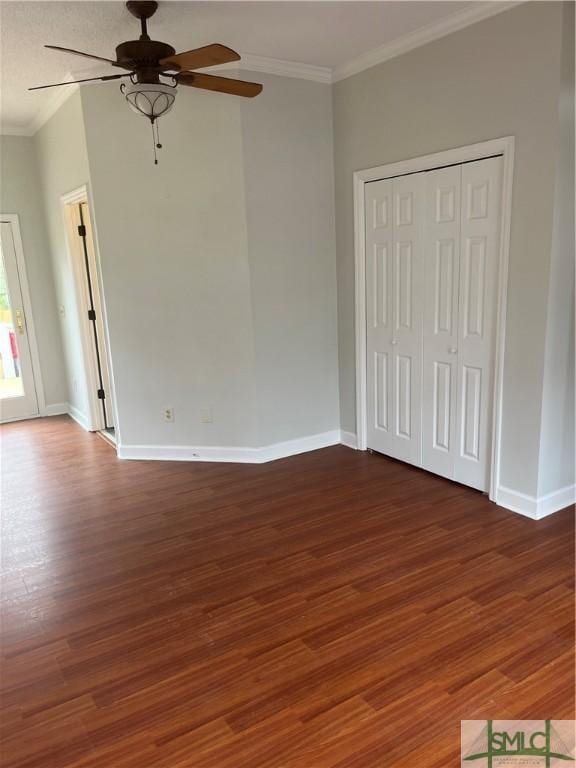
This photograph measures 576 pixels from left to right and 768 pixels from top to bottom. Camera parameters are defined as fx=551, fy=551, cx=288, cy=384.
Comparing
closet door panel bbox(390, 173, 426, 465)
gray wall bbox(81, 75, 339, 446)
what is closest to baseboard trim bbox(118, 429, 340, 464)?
gray wall bbox(81, 75, 339, 446)

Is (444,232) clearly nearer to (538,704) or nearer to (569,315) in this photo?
(569,315)

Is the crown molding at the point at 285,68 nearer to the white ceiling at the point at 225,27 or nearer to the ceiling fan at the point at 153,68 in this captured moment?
the white ceiling at the point at 225,27

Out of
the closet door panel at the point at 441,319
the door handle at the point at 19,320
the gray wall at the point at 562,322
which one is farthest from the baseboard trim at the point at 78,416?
the gray wall at the point at 562,322

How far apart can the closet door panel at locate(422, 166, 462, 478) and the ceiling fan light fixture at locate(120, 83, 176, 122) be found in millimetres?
A: 1665

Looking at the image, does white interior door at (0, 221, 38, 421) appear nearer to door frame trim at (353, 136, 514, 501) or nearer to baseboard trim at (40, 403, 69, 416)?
baseboard trim at (40, 403, 69, 416)

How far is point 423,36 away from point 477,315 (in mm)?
1706

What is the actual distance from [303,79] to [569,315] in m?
2.48

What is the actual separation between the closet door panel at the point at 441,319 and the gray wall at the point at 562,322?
63 cm

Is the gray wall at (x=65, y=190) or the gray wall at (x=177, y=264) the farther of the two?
the gray wall at (x=65, y=190)

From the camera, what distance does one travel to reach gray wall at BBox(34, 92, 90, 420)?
4250 millimetres

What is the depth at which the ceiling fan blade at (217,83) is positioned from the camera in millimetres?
2738

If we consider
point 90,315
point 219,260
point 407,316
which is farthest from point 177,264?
point 407,316

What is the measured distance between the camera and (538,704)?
1.91 metres

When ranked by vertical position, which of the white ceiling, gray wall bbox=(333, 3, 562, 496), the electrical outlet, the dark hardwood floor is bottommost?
the dark hardwood floor
